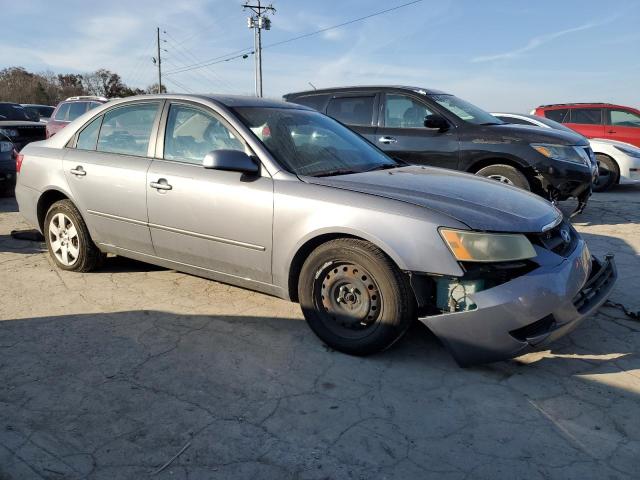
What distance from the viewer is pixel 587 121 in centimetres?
1260

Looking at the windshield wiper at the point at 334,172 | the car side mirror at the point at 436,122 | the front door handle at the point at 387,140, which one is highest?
the car side mirror at the point at 436,122

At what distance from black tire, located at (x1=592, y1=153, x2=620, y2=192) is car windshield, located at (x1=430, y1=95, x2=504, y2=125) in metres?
4.08

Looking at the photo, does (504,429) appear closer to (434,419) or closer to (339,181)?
(434,419)

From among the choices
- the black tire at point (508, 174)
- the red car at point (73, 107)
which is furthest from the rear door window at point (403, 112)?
the red car at point (73, 107)

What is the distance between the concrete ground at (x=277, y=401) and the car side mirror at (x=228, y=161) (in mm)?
1111

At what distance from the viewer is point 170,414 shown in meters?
2.72

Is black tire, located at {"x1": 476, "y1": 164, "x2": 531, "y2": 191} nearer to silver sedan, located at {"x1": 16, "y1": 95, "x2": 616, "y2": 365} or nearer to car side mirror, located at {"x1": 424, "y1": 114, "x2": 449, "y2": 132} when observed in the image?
car side mirror, located at {"x1": 424, "y1": 114, "x2": 449, "y2": 132}

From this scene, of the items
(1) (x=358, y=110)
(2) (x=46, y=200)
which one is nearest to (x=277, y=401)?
(2) (x=46, y=200)

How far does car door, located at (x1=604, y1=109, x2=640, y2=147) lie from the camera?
12.3m

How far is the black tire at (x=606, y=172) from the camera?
1023 cm

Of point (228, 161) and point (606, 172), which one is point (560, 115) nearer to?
point (606, 172)

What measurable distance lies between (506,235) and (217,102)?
7.52 feet

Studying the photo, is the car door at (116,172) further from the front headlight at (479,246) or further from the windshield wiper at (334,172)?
the front headlight at (479,246)

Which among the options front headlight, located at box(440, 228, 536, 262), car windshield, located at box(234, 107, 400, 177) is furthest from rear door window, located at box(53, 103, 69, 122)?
front headlight, located at box(440, 228, 536, 262)
